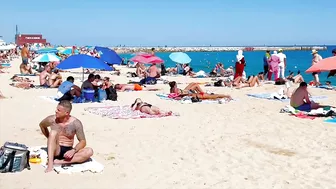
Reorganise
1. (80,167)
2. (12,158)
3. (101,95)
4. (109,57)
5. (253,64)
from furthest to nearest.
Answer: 1. (253,64)
2. (109,57)
3. (101,95)
4. (80,167)
5. (12,158)

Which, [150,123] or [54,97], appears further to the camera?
[54,97]

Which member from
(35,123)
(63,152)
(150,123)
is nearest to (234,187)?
(63,152)

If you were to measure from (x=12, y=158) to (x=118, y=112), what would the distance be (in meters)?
4.99

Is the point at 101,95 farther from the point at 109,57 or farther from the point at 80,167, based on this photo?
the point at 109,57

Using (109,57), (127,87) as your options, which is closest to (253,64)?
(109,57)

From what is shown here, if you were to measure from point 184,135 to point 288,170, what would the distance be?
8.44 feet

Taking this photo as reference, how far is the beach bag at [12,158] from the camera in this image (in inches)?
216

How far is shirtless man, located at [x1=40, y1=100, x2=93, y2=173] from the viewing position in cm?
557

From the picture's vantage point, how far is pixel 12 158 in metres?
5.53

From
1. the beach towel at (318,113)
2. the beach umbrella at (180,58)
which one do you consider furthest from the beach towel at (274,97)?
the beach umbrella at (180,58)

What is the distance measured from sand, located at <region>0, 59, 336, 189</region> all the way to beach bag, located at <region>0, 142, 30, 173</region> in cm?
12

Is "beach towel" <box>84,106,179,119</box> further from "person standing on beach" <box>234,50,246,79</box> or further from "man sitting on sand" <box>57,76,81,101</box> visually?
"person standing on beach" <box>234,50,246,79</box>

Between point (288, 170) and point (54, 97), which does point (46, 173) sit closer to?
point (288, 170)

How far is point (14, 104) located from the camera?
37.7 feet
